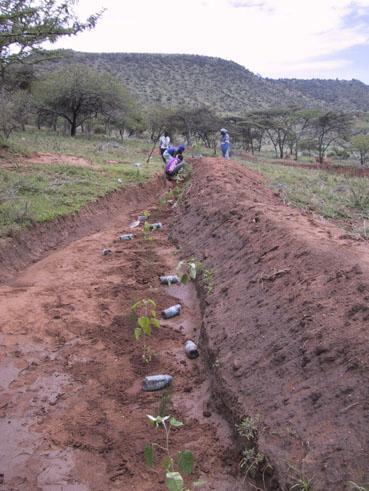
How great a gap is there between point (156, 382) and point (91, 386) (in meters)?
0.69

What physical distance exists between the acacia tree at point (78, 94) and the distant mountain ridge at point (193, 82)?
Result: 2398 cm

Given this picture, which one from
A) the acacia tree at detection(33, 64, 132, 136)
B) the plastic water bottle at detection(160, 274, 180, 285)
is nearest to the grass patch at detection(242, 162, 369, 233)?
the plastic water bottle at detection(160, 274, 180, 285)

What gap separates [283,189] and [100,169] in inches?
231

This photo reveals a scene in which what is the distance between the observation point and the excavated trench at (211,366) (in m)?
3.66

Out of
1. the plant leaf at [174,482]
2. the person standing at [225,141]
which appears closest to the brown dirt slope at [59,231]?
the person standing at [225,141]

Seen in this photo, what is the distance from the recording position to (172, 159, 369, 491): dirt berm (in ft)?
11.0

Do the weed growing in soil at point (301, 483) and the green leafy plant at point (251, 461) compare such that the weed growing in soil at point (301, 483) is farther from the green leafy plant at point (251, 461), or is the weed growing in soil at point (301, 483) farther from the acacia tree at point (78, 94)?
the acacia tree at point (78, 94)

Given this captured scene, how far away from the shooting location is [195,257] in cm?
823

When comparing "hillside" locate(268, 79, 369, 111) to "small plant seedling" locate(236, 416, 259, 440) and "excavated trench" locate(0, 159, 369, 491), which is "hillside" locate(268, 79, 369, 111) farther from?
"small plant seedling" locate(236, 416, 259, 440)

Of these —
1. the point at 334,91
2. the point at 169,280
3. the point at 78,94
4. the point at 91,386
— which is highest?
the point at 334,91

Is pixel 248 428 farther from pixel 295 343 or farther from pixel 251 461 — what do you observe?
pixel 295 343

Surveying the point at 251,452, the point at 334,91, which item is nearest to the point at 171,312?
the point at 251,452

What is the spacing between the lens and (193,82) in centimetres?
6769

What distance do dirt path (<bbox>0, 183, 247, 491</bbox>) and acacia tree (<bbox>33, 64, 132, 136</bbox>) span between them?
26.0 metres
